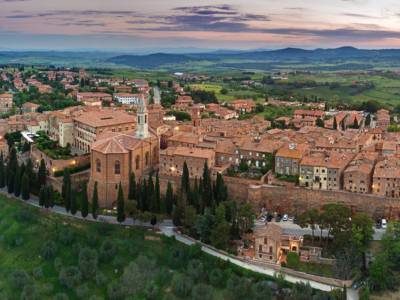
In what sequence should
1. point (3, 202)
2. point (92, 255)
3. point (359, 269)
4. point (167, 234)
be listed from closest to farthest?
point (359, 269)
point (92, 255)
point (167, 234)
point (3, 202)

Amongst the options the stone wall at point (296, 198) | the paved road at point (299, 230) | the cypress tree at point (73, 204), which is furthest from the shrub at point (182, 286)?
the cypress tree at point (73, 204)

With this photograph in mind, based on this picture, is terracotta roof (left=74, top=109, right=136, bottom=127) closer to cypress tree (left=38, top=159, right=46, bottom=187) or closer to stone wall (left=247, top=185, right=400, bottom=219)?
cypress tree (left=38, top=159, right=46, bottom=187)

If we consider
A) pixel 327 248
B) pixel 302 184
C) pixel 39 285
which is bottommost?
pixel 39 285

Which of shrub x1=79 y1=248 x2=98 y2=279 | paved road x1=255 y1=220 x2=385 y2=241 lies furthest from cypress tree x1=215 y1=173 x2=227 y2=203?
shrub x1=79 y1=248 x2=98 y2=279

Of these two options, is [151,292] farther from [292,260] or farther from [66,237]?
[66,237]

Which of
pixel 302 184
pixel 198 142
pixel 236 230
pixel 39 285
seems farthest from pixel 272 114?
pixel 39 285

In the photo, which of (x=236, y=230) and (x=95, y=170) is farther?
(x=95, y=170)

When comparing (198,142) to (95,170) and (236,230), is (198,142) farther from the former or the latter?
(236,230)
